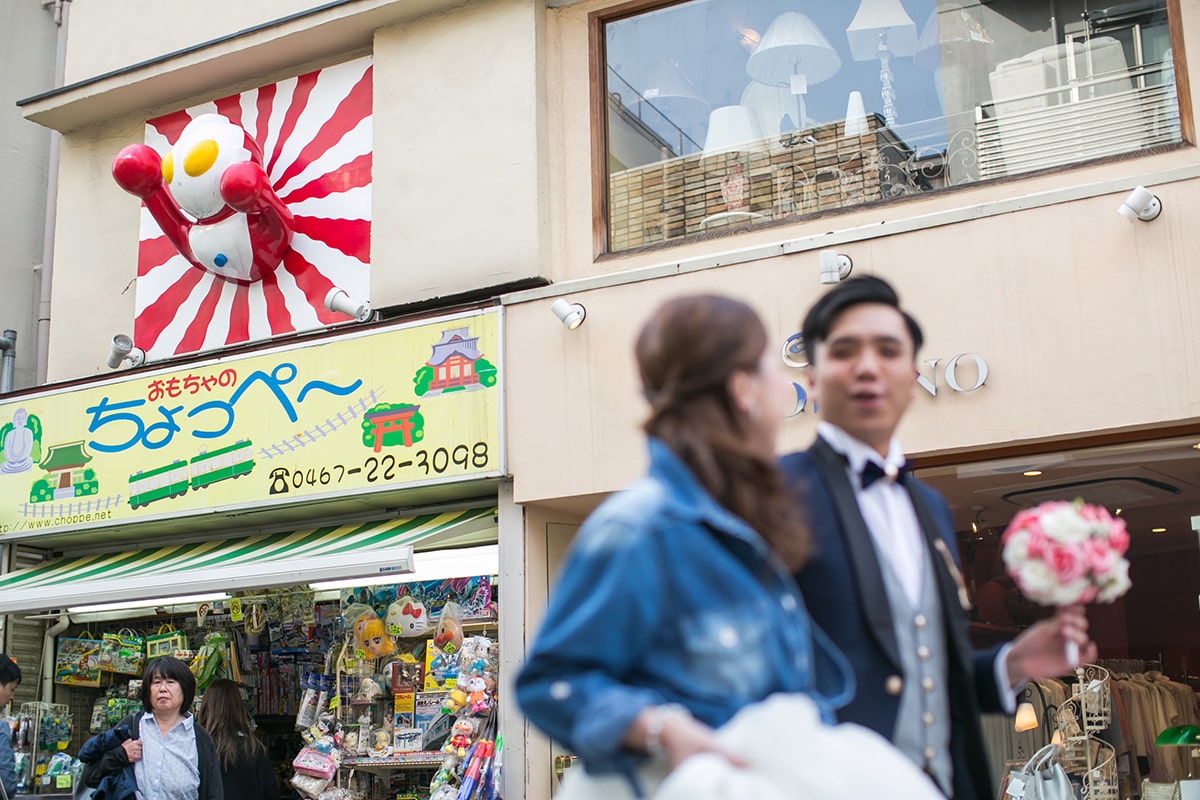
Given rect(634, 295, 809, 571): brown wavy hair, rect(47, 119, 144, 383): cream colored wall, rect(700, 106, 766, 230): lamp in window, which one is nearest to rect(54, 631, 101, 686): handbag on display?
rect(47, 119, 144, 383): cream colored wall

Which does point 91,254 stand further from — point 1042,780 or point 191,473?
point 1042,780

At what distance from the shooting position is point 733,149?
28.2 ft

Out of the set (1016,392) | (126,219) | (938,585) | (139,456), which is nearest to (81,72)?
(126,219)

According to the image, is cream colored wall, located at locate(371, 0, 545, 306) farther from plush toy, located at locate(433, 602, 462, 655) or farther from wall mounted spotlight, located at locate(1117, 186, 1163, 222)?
wall mounted spotlight, located at locate(1117, 186, 1163, 222)

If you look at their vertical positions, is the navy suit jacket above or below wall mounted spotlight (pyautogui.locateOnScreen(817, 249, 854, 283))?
below

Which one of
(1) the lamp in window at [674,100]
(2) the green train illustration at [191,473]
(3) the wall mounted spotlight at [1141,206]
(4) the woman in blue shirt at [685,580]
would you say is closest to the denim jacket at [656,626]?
(4) the woman in blue shirt at [685,580]

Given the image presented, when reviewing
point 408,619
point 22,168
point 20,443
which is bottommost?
point 408,619

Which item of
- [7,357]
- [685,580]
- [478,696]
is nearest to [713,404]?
[685,580]

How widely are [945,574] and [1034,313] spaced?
4776 millimetres

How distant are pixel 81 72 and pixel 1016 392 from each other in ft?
27.5

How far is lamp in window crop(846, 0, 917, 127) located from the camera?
8148mm

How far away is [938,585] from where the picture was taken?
8.70 feet

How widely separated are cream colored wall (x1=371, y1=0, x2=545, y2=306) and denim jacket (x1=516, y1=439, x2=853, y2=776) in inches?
267

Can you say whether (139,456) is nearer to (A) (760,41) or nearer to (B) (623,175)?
(B) (623,175)
